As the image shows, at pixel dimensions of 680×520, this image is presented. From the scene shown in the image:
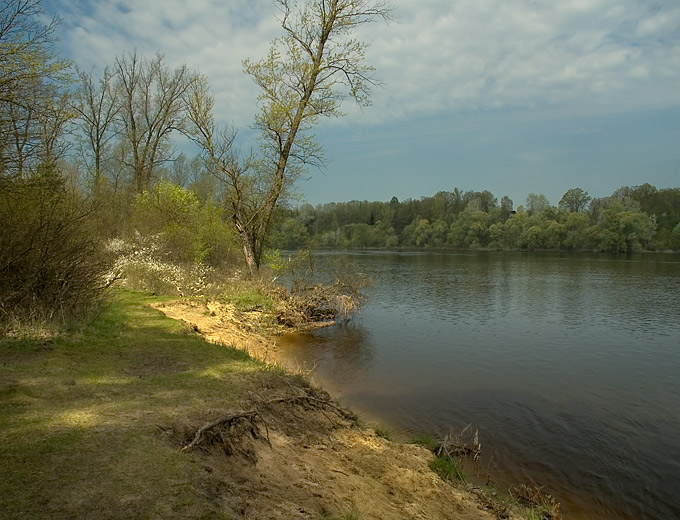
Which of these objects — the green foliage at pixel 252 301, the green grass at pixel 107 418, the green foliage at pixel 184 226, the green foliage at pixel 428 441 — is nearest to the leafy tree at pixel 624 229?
the green foliage at pixel 184 226

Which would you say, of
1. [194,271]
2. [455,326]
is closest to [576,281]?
[455,326]

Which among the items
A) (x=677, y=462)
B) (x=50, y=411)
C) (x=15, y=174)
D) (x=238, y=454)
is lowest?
(x=677, y=462)

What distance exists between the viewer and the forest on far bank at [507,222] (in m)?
74.8

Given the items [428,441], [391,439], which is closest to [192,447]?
[391,439]

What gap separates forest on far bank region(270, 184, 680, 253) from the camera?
245 feet

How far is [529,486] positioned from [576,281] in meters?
31.5

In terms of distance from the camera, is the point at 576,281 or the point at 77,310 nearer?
the point at 77,310

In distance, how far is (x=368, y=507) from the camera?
481 centimetres

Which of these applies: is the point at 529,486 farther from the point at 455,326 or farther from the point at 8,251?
the point at 455,326

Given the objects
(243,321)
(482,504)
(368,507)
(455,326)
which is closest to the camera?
(368,507)

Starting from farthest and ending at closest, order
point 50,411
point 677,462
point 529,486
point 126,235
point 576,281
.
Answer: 1. point 576,281
2. point 126,235
3. point 677,462
4. point 529,486
5. point 50,411

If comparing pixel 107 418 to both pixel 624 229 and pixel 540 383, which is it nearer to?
pixel 540 383

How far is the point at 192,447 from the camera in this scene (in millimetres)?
4723

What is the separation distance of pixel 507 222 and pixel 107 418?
308ft
